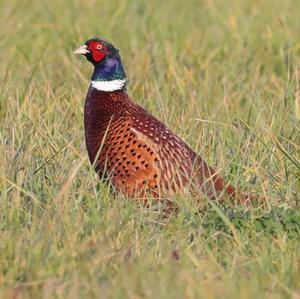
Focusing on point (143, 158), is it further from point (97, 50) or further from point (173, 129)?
point (173, 129)

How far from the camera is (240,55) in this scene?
802 centimetres

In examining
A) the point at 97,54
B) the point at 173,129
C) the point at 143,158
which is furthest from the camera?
the point at 173,129

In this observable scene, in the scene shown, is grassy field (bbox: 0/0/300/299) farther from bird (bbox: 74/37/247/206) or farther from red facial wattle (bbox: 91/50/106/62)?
red facial wattle (bbox: 91/50/106/62)

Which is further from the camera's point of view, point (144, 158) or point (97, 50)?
A: point (97, 50)

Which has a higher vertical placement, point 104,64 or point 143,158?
point 104,64

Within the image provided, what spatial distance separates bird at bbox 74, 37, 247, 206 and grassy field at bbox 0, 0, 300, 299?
12cm

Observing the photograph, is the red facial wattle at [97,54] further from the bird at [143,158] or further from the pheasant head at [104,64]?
the bird at [143,158]

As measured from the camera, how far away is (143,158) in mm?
5375

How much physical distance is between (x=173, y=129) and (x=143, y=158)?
35.1 inches

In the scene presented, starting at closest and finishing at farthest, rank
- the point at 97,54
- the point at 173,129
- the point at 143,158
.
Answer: the point at 143,158 → the point at 97,54 → the point at 173,129

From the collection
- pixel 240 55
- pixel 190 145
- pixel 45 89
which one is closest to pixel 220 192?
pixel 190 145

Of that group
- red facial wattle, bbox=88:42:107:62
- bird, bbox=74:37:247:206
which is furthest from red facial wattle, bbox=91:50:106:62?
bird, bbox=74:37:247:206

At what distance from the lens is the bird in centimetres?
525

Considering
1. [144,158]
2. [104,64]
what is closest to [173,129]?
[104,64]
